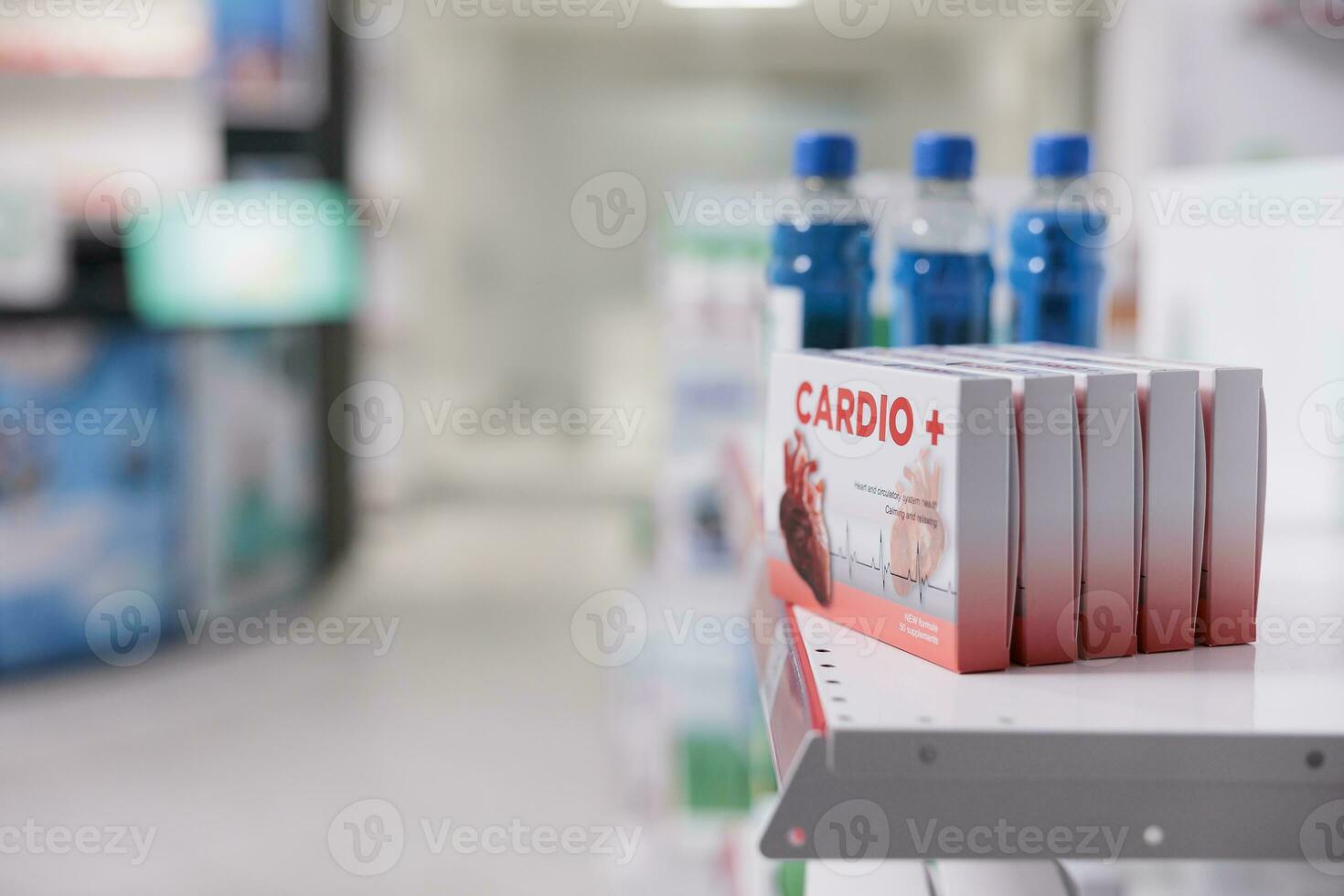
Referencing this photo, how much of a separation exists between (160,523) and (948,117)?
17.1 feet

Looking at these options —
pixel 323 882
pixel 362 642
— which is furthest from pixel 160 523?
pixel 323 882

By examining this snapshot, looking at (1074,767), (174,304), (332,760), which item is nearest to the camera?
(1074,767)

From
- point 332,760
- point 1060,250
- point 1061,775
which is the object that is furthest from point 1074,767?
point 332,760

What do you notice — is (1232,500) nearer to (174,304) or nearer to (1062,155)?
(1062,155)

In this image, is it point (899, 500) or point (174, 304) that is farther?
point (174, 304)

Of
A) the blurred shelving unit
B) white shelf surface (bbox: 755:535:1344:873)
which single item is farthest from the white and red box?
the blurred shelving unit

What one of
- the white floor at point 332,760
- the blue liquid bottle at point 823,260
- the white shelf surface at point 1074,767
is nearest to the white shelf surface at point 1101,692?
the white shelf surface at point 1074,767

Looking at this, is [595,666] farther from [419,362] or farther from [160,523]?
[419,362]

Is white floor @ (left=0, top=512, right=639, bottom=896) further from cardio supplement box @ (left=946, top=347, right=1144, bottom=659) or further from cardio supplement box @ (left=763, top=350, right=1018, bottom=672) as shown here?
cardio supplement box @ (left=946, top=347, right=1144, bottom=659)

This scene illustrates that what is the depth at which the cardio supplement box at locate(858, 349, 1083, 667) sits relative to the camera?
85cm

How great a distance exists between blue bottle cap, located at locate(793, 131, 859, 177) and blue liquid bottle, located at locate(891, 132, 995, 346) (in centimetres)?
8

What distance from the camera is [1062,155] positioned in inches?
49.1

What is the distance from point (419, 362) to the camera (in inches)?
303

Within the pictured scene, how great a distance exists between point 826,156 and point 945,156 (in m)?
0.12
